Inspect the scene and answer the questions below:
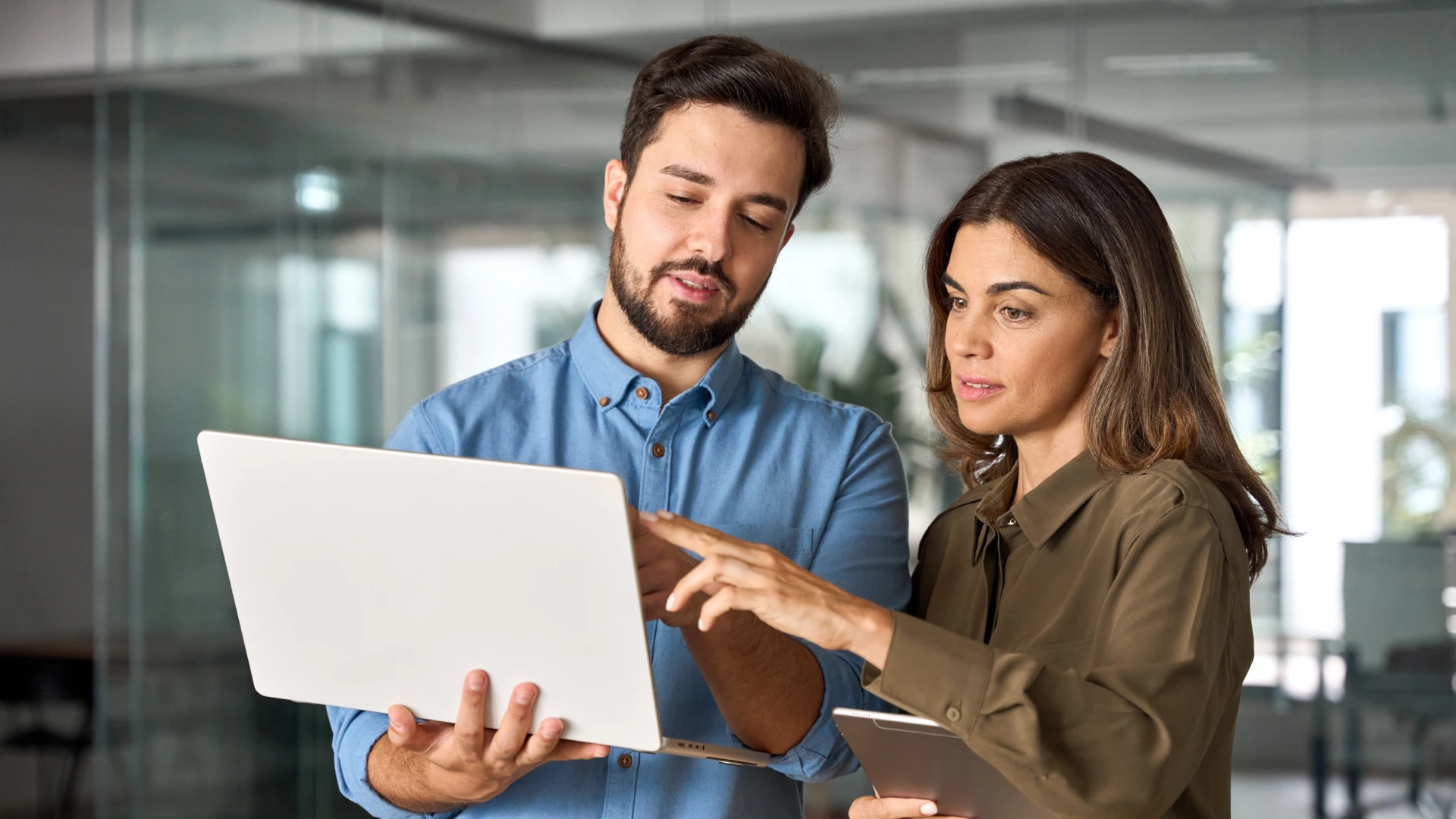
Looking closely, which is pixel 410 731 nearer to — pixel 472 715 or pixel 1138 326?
pixel 472 715

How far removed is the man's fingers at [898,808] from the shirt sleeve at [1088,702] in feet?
0.70

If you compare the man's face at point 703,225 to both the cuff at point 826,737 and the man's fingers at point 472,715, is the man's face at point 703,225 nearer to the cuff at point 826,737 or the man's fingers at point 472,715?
the cuff at point 826,737

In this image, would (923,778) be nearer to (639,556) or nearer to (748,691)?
(748,691)

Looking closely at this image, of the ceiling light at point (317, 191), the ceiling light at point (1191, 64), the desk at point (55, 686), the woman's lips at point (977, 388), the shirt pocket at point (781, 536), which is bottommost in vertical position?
the desk at point (55, 686)

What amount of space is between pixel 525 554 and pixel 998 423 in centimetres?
66

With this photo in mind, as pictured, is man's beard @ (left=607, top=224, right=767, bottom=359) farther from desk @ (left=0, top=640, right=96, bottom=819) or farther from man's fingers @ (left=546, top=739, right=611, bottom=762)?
desk @ (left=0, top=640, right=96, bottom=819)

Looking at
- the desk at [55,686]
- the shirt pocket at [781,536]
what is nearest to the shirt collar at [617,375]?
the shirt pocket at [781,536]

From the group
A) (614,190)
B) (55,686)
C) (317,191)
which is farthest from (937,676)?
(55,686)

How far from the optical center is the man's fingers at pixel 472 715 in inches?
51.6

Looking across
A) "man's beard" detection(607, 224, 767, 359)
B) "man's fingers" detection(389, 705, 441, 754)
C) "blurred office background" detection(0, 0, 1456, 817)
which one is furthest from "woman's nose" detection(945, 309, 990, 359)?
"blurred office background" detection(0, 0, 1456, 817)

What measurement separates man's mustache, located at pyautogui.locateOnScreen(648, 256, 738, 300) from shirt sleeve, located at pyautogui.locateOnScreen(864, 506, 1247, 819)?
52 cm

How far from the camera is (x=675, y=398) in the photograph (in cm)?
169

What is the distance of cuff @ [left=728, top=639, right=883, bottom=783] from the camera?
1.51m

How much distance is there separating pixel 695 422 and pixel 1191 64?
250cm
